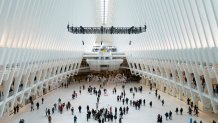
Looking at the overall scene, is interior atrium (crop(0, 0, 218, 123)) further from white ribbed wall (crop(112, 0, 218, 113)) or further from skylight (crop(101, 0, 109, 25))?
skylight (crop(101, 0, 109, 25))

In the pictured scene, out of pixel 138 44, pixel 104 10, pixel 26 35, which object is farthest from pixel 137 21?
pixel 104 10

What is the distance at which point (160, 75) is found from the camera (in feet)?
105

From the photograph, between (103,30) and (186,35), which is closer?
(186,35)

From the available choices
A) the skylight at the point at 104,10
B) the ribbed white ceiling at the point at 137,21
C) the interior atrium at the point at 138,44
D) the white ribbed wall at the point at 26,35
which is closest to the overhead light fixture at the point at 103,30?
the interior atrium at the point at 138,44

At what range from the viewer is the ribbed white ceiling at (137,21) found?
1291cm

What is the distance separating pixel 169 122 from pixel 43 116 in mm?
9848

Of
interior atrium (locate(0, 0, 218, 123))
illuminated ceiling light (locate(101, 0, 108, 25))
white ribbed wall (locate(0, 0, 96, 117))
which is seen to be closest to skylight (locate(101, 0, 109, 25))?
illuminated ceiling light (locate(101, 0, 108, 25))

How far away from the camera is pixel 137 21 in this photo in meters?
28.1

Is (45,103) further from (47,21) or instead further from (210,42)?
(210,42)

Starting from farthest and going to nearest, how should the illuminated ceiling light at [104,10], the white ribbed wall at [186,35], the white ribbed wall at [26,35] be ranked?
the illuminated ceiling light at [104,10]
the white ribbed wall at [26,35]
the white ribbed wall at [186,35]

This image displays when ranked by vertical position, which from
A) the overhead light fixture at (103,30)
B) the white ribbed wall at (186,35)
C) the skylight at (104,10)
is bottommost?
the white ribbed wall at (186,35)

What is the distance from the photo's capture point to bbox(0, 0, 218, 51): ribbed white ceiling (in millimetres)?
12906

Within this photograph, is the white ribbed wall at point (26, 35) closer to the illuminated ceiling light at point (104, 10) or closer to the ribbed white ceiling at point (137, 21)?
the ribbed white ceiling at point (137, 21)

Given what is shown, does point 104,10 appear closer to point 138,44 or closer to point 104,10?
point 104,10
